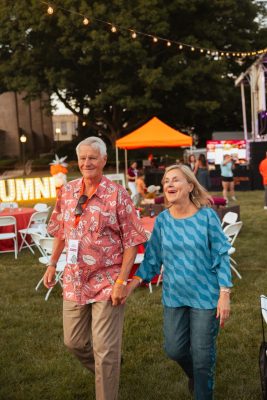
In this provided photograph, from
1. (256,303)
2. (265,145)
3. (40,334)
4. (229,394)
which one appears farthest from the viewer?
(265,145)

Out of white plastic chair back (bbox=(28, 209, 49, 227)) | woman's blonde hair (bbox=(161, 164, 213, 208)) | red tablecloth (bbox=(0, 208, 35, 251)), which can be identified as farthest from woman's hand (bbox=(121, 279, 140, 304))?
red tablecloth (bbox=(0, 208, 35, 251))

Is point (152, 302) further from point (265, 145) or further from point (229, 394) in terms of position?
point (265, 145)

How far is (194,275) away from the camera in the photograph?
3115 mm

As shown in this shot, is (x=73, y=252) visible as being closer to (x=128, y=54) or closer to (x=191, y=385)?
(x=191, y=385)

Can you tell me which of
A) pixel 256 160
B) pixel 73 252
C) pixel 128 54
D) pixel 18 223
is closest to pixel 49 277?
pixel 73 252

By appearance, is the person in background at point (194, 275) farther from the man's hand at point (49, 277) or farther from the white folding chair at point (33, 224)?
the white folding chair at point (33, 224)

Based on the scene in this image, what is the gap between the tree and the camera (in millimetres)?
30344

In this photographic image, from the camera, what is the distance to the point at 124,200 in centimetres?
321

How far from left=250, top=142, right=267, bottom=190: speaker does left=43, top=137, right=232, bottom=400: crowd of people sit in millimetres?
18511

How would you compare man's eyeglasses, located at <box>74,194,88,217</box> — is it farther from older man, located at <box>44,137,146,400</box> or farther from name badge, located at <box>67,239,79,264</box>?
name badge, located at <box>67,239,79,264</box>

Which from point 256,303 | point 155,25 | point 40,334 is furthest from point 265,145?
point 40,334

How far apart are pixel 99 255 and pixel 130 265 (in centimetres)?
21

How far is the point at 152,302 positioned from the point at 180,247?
3.39 m

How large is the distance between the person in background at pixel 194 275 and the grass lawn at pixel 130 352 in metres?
0.87
